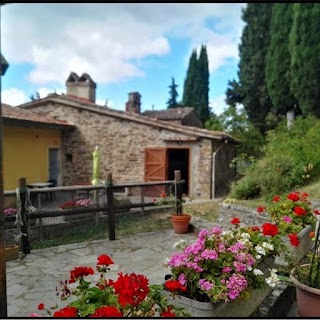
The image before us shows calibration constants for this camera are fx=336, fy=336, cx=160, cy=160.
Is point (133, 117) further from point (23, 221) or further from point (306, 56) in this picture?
point (23, 221)

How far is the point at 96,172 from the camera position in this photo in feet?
33.8

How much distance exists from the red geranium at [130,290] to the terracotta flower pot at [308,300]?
4.09ft

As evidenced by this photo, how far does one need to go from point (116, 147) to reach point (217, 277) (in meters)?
11.2

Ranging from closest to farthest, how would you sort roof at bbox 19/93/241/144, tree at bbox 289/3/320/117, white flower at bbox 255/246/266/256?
white flower at bbox 255/246/266/256 → roof at bbox 19/93/241/144 → tree at bbox 289/3/320/117

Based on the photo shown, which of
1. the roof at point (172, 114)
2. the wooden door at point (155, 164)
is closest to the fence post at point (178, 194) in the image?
the wooden door at point (155, 164)

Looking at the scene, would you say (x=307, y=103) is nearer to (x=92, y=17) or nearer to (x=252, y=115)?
(x=252, y=115)

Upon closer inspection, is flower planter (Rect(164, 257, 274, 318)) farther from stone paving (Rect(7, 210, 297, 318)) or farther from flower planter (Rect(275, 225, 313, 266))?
flower planter (Rect(275, 225, 313, 266))

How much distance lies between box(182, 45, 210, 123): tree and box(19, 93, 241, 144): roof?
12377mm

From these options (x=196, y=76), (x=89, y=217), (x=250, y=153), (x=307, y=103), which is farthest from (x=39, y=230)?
(x=196, y=76)

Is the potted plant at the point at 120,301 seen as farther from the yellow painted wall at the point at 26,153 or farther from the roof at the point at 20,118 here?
the yellow painted wall at the point at 26,153

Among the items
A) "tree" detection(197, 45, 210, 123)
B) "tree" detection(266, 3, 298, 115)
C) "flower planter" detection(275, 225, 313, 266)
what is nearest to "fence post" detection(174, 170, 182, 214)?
"flower planter" detection(275, 225, 313, 266)

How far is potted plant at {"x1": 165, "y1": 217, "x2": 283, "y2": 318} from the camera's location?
202 centimetres

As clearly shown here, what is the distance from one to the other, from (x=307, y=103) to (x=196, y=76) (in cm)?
1300

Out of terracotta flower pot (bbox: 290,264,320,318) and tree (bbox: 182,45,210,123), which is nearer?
terracotta flower pot (bbox: 290,264,320,318)
